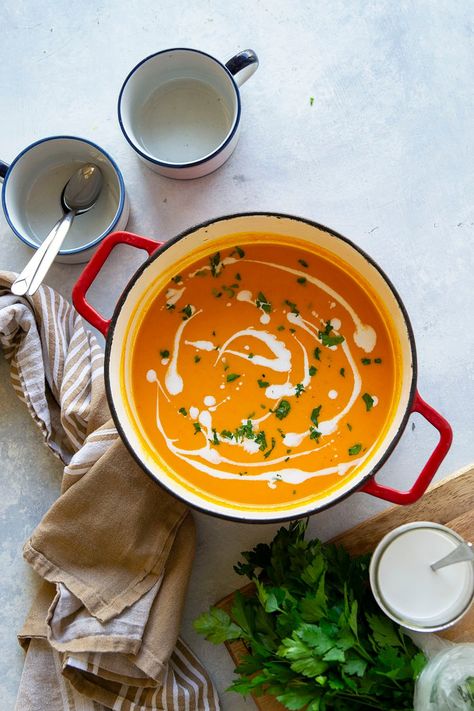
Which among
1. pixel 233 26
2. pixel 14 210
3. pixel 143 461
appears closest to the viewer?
pixel 143 461

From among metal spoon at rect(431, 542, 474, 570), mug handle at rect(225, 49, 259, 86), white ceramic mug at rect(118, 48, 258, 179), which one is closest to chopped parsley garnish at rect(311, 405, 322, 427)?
metal spoon at rect(431, 542, 474, 570)

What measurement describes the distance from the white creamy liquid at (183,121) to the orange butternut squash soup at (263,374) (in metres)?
0.25

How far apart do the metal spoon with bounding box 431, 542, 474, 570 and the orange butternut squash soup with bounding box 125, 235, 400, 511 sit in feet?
0.73

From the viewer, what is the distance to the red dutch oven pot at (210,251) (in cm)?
136

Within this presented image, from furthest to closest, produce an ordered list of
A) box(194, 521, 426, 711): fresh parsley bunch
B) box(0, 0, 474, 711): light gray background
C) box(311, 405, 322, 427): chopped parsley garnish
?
box(0, 0, 474, 711): light gray background < box(311, 405, 322, 427): chopped parsley garnish < box(194, 521, 426, 711): fresh parsley bunch

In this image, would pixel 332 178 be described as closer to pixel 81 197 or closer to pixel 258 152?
pixel 258 152

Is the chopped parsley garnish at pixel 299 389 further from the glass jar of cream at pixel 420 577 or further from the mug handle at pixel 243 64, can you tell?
the mug handle at pixel 243 64

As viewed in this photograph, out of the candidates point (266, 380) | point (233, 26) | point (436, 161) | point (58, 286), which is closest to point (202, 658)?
point (266, 380)

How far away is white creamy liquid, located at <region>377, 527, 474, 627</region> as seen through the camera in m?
1.42

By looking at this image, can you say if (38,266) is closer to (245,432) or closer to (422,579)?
(245,432)

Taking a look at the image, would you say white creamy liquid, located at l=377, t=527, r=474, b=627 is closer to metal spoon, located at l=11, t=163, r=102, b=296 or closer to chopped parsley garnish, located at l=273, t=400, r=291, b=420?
chopped parsley garnish, located at l=273, t=400, r=291, b=420

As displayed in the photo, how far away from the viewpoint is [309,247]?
1.48 m

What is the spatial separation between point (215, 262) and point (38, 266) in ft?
1.11

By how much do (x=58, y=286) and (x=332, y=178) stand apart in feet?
2.02
